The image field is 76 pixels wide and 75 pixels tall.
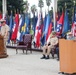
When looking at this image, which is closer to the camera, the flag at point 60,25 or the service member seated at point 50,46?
the service member seated at point 50,46

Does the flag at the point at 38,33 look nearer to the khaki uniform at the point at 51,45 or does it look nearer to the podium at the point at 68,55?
the khaki uniform at the point at 51,45

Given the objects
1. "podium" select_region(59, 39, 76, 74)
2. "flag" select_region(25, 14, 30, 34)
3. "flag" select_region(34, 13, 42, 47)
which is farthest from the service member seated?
"flag" select_region(25, 14, 30, 34)

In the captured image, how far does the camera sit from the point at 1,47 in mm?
13562

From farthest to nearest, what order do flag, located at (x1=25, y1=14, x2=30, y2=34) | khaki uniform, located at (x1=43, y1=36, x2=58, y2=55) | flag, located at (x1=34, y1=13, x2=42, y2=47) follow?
1. flag, located at (x1=25, y1=14, x2=30, y2=34)
2. flag, located at (x1=34, y1=13, x2=42, y2=47)
3. khaki uniform, located at (x1=43, y1=36, x2=58, y2=55)

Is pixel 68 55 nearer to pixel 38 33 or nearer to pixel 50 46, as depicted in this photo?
pixel 50 46

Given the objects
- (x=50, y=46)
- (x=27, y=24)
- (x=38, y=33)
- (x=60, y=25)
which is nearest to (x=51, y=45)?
(x=50, y=46)

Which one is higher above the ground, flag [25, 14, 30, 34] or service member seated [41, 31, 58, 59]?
flag [25, 14, 30, 34]

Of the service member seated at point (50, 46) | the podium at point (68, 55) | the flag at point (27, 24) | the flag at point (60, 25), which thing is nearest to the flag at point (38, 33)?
the flag at point (27, 24)

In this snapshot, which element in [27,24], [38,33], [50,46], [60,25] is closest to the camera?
[50,46]

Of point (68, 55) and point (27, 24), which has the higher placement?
point (27, 24)

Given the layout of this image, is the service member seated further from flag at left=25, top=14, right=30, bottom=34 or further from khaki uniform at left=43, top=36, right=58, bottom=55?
flag at left=25, top=14, right=30, bottom=34

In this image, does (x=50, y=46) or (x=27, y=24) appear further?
(x=27, y=24)

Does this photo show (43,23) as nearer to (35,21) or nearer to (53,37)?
(35,21)

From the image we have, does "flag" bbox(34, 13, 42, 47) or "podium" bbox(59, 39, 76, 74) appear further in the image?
"flag" bbox(34, 13, 42, 47)
